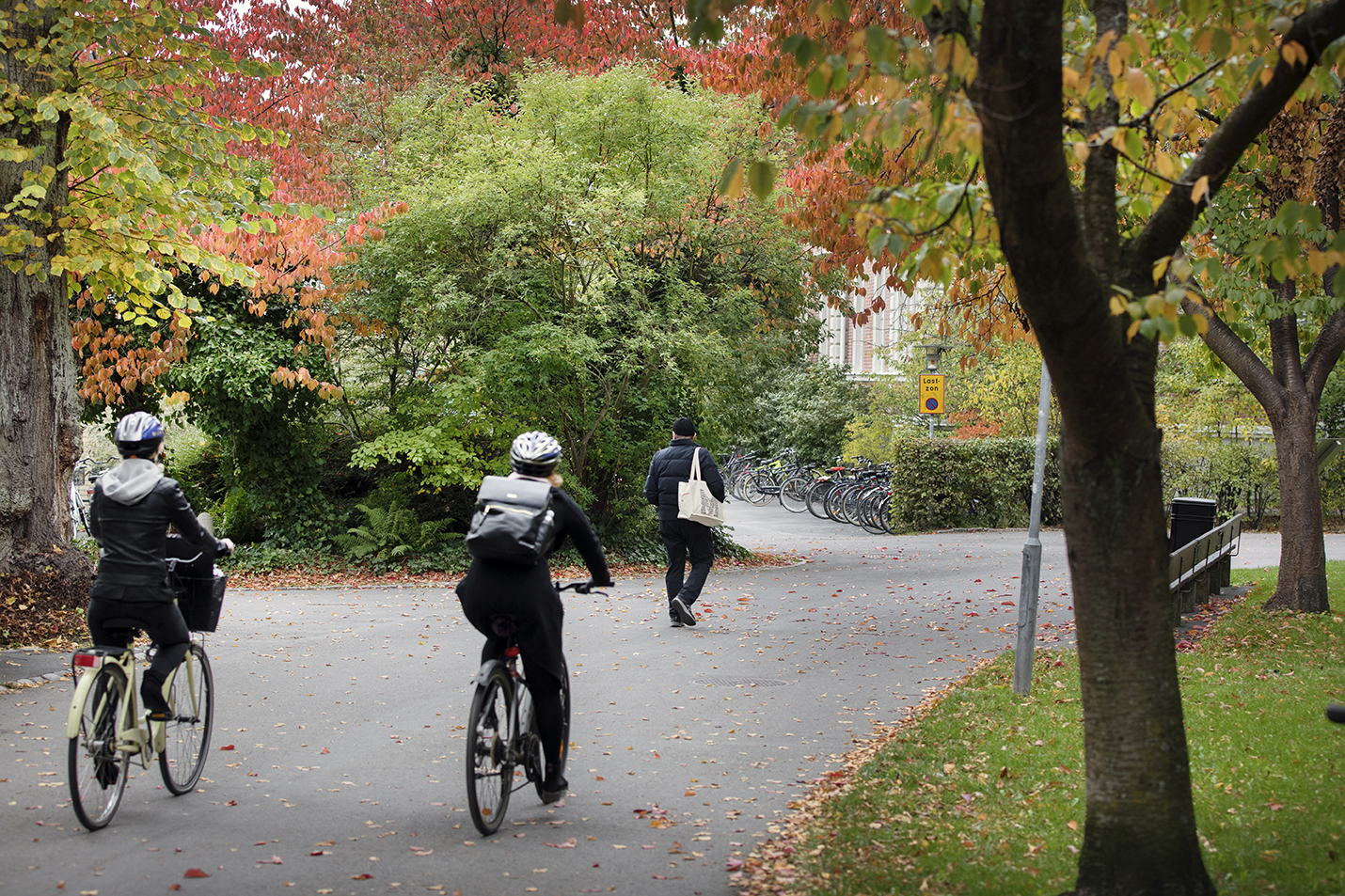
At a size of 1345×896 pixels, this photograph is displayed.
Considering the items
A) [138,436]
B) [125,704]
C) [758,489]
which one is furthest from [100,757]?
[758,489]

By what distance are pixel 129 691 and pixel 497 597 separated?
1.78 m

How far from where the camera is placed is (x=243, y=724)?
7.25m

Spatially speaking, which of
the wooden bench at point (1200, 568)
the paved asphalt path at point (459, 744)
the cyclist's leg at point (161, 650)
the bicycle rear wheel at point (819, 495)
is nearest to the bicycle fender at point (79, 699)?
the cyclist's leg at point (161, 650)

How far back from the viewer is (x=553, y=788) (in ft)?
18.2

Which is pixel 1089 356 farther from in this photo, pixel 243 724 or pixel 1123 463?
pixel 243 724

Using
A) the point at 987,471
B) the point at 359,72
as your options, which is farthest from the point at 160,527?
the point at 987,471

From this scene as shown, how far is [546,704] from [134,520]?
206 cm

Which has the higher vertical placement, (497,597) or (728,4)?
(728,4)

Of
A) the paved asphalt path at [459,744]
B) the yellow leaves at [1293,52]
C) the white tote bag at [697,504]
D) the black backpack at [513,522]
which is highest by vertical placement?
the yellow leaves at [1293,52]

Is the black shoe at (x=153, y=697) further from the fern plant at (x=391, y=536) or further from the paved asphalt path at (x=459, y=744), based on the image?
the fern plant at (x=391, y=536)

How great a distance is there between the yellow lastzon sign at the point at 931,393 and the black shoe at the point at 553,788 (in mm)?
16514

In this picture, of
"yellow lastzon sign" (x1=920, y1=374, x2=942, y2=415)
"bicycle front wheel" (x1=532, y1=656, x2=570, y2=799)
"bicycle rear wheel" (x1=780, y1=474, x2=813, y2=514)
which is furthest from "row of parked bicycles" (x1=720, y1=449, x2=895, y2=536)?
"bicycle front wheel" (x1=532, y1=656, x2=570, y2=799)

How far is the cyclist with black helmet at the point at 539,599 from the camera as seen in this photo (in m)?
5.04

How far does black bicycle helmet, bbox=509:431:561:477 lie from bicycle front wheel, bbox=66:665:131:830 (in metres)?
2.01
